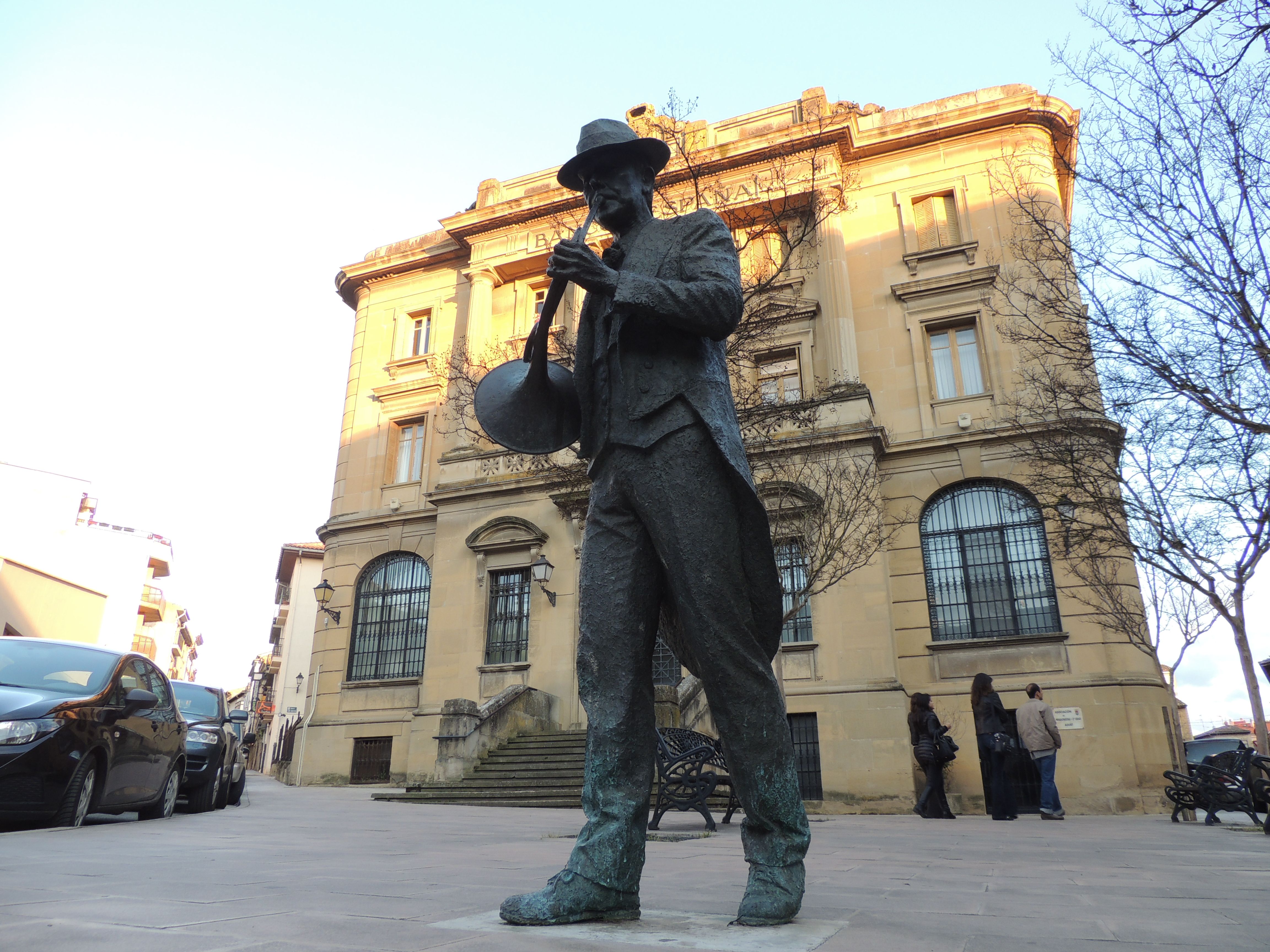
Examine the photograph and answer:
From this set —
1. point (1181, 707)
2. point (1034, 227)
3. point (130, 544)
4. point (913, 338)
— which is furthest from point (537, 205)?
point (130, 544)

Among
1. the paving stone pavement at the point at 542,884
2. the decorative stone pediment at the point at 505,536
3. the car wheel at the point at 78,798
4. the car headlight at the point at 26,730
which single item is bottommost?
the paving stone pavement at the point at 542,884

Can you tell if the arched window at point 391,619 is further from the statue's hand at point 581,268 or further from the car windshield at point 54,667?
the statue's hand at point 581,268

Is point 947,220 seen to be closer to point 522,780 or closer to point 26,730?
point 522,780

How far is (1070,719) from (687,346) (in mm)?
15112

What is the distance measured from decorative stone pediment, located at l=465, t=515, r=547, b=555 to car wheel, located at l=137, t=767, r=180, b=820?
11.4 metres

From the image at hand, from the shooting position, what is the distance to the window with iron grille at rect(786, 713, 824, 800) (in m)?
Result: 15.7

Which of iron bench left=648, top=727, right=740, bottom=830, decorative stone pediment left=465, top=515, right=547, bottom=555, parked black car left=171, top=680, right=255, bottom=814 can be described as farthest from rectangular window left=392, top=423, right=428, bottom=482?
iron bench left=648, top=727, right=740, bottom=830

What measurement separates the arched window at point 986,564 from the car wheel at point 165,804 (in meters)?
13.4

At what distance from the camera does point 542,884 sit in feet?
11.0

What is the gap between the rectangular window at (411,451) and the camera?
77.7 feet

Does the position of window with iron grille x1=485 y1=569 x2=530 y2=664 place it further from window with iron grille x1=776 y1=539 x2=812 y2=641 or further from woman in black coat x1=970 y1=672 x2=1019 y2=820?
woman in black coat x1=970 y1=672 x2=1019 y2=820

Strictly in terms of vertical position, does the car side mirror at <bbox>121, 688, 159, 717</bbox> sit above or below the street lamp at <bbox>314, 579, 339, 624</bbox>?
below

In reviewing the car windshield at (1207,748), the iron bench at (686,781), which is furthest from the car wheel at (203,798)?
the car windshield at (1207,748)

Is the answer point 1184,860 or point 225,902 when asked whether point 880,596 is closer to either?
point 1184,860
